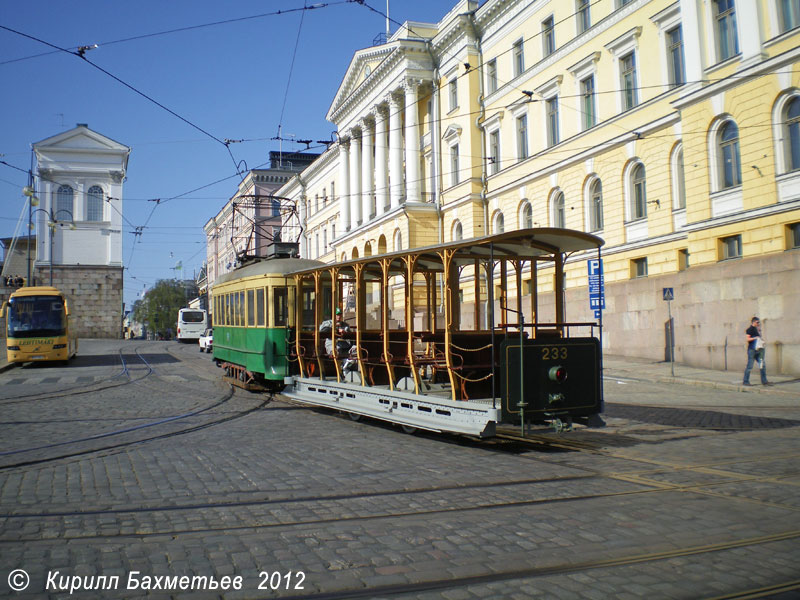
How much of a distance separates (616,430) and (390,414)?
3635 millimetres

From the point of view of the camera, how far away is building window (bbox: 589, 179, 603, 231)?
28.1 meters

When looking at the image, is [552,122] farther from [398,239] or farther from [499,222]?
[398,239]

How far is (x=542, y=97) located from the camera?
102 feet

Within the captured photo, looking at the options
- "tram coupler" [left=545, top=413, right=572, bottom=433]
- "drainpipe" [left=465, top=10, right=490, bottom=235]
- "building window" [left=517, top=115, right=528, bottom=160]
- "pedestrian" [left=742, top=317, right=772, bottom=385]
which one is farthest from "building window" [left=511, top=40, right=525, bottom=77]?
"tram coupler" [left=545, top=413, right=572, bottom=433]

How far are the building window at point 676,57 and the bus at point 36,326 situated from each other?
24659 mm

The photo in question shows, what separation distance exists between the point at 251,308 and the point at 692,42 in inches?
631

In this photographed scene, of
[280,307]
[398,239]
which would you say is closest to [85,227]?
[398,239]

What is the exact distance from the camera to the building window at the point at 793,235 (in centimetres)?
1870

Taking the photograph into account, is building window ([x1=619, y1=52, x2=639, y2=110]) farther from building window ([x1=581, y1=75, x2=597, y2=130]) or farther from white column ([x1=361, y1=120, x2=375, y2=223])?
white column ([x1=361, y1=120, x2=375, y2=223])

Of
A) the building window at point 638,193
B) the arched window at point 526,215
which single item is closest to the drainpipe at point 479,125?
the arched window at point 526,215

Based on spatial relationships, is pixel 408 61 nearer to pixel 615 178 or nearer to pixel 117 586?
pixel 615 178


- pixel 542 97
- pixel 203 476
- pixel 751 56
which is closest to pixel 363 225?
pixel 542 97

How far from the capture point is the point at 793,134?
18.9 meters

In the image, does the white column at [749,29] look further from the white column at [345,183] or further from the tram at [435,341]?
the white column at [345,183]
